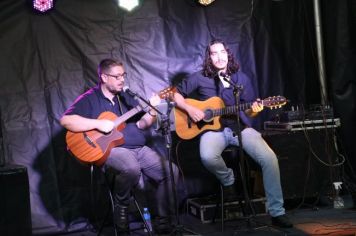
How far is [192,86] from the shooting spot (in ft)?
15.9

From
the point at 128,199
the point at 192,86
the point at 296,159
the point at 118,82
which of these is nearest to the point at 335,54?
the point at 296,159

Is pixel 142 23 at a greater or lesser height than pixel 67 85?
greater

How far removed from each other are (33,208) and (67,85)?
135 centimetres

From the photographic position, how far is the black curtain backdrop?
4.91 metres

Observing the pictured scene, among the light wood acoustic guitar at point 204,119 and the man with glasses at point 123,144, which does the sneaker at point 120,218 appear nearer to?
the man with glasses at point 123,144

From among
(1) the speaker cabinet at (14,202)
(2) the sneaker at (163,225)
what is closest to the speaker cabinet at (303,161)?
(2) the sneaker at (163,225)

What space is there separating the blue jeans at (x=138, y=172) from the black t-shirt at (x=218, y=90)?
778 mm

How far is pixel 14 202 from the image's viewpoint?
397cm

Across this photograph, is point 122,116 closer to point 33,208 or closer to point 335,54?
point 33,208

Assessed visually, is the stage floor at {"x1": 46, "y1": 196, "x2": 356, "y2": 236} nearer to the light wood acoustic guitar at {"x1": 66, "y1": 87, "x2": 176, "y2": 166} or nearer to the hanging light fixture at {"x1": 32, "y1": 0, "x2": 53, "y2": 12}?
the light wood acoustic guitar at {"x1": 66, "y1": 87, "x2": 176, "y2": 166}

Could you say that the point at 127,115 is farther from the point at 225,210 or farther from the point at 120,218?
the point at 225,210

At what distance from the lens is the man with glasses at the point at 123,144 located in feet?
13.6

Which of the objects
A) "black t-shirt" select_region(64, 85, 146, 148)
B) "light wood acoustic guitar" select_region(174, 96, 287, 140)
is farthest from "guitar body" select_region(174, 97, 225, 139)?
"black t-shirt" select_region(64, 85, 146, 148)

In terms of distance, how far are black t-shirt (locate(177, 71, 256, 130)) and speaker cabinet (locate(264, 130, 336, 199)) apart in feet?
1.58
